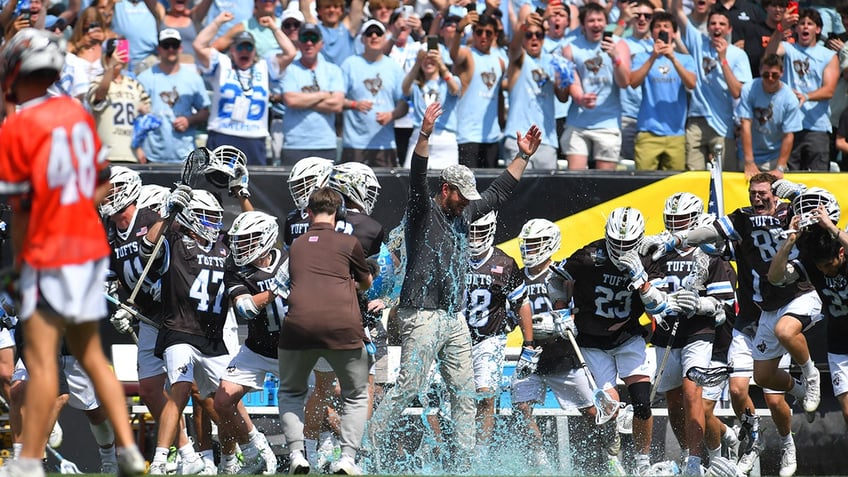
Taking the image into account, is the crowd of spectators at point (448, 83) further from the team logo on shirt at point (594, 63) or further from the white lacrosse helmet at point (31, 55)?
the white lacrosse helmet at point (31, 55)

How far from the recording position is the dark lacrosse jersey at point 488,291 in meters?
10.6

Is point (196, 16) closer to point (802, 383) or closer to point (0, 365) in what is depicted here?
point (0, 365)

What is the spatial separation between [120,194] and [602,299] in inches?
150

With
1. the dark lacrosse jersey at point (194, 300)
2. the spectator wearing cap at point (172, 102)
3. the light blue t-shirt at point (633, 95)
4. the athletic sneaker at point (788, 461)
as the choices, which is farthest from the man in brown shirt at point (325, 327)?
the light blue t-shirt at point (633, 95)

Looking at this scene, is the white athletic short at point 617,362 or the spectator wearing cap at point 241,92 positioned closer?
the white athletic short at point 617,362

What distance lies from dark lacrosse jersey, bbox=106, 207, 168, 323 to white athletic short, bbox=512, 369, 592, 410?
287 cm

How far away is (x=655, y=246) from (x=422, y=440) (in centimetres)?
240

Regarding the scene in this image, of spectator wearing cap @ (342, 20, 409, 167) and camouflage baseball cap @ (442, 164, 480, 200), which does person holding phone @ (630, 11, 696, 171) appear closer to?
spectator wearing cap @ (342, 20, 409, 167)

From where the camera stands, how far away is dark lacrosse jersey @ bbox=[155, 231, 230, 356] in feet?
33.0

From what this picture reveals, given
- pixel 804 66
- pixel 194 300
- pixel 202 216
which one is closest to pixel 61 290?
pixel 194 300

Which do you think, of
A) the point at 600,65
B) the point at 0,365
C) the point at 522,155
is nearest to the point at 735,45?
the point at 600,65

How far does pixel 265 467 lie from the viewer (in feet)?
33.5

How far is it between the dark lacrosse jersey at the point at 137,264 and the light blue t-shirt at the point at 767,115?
19.9ft

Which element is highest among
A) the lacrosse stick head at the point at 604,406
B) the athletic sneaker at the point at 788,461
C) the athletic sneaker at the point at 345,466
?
the lacrosse stick head at the point at 604,406
